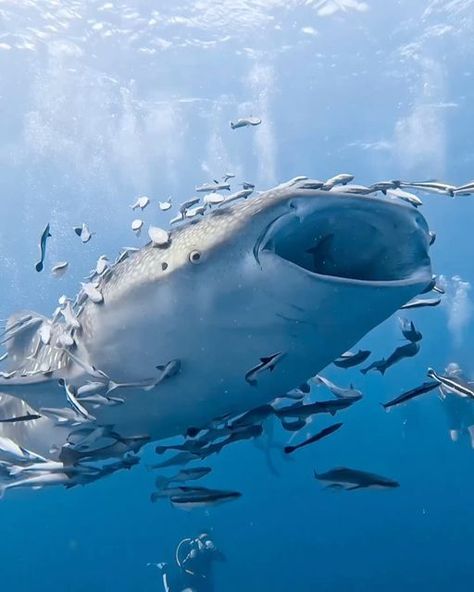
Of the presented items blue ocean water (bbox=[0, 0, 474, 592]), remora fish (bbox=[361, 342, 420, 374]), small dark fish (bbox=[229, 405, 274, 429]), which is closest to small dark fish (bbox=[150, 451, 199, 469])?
small dark fish (bbox=[229, 405, 274, 429])

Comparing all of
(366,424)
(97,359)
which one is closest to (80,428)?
(97,359)

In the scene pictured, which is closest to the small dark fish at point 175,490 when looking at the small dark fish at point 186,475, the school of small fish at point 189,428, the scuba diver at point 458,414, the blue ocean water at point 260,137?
the school of small fish at point 189,428

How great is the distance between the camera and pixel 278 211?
9.09 feet

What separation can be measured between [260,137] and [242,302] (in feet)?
83.8

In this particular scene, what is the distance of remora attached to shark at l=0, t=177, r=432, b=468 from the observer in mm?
2842

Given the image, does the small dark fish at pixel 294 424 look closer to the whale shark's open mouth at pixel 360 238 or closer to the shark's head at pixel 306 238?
the whale shark's open mouth at pixel 360 238

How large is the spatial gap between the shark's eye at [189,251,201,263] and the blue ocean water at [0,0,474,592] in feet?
30.5

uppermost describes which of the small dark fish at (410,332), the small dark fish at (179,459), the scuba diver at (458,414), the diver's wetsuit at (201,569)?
the small dark fish at (410,332)

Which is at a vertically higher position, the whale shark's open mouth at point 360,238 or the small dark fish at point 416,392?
the whale shark's open mouth at point 360,238

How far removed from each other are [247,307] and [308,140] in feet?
80.9

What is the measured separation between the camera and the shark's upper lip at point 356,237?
2.79 meters

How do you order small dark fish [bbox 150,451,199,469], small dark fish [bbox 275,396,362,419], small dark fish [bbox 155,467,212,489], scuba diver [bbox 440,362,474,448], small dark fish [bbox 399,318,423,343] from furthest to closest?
1. scuba diver [bbox 440,362,474,448]
2. small dark fish [bbox 155,467,212,489]
3. small dark fish [bbox 150,451,199,469]
4. small dark fish [bbox 399,318,423,343]
5. small dark fish [bbox 275,396,362,419]

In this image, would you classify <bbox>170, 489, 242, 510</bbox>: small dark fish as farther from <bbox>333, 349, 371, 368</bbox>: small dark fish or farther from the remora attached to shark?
<bbox>333, 349, 371, 368</bbox>: small dark fish

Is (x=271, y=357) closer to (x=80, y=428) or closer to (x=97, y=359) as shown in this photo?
(x=97, y=359)
